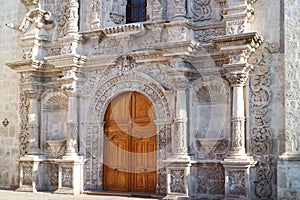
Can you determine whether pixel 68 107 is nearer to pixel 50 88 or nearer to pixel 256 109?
pixel 50 88

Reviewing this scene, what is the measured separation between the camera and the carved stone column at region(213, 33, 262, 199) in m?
8.59

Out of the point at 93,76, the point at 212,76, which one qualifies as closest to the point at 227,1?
the point at 212,76

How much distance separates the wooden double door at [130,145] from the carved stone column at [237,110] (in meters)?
1.91

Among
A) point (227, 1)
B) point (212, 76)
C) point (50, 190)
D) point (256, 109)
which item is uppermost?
point (227, 1)

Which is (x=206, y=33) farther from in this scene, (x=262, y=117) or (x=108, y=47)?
(x=108, y=47)

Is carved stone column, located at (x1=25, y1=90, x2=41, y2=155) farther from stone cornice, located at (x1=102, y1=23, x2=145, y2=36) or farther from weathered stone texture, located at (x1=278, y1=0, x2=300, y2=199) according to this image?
weathered stone texture, located at (x1=278, y1=0, x2=300, y2=199)

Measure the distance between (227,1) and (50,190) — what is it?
19.7 ft

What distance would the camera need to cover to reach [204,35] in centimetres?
961

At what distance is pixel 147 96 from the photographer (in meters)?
10.1

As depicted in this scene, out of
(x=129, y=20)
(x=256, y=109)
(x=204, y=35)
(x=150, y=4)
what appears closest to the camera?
(x=256, y=109)

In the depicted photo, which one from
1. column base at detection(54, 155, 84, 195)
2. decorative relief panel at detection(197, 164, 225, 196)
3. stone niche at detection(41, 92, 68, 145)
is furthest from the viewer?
stone niche at detection(41, 92, 68, 145)

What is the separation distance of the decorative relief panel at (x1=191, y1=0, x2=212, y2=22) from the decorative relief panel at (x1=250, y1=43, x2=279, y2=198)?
1415 millimetres

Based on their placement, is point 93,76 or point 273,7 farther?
point 93,76

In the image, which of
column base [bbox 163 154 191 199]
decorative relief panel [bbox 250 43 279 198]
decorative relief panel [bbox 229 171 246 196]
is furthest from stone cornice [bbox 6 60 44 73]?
decorative relief panel [bbox 229 171 246 196]
